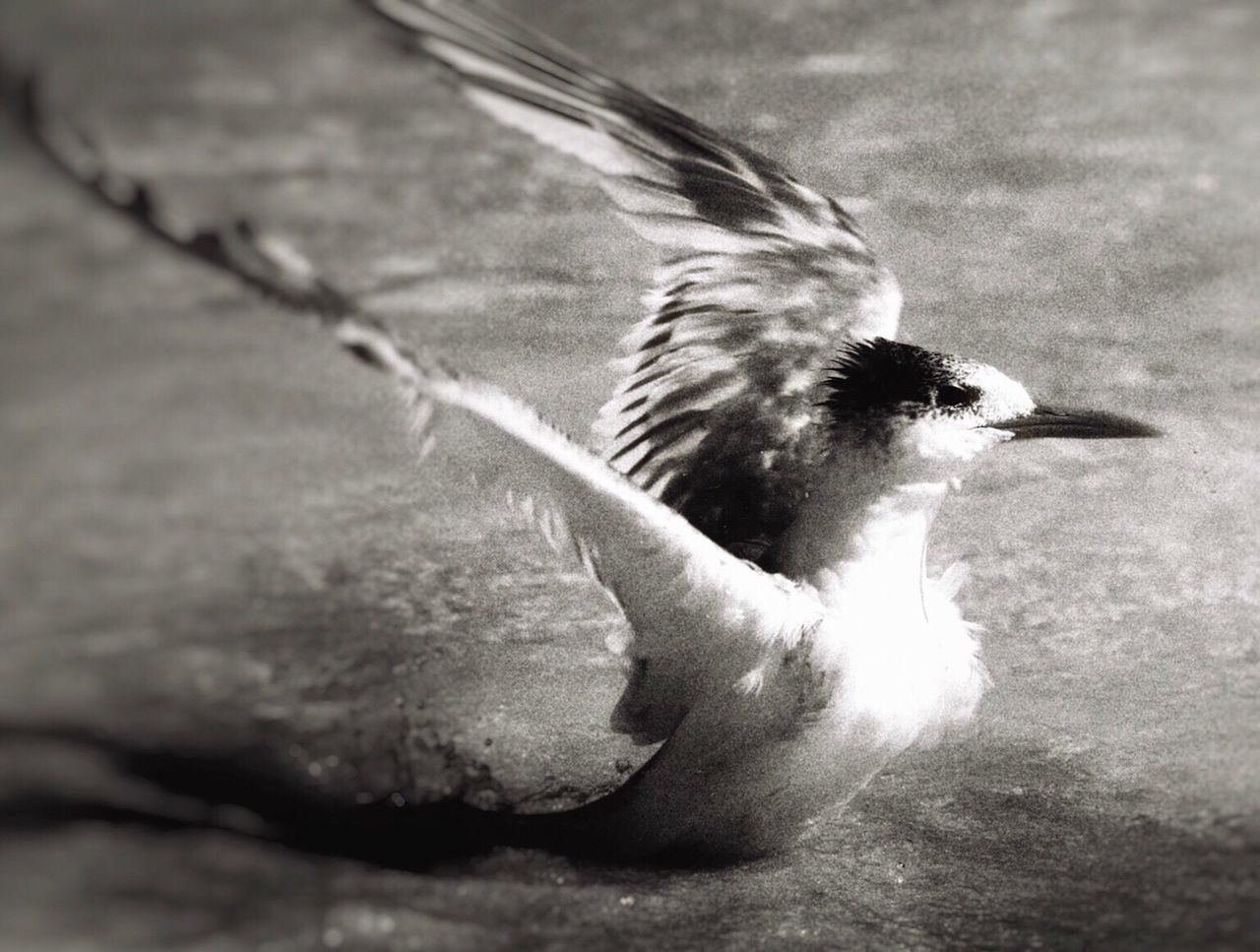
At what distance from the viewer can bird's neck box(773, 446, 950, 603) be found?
32.3 inches

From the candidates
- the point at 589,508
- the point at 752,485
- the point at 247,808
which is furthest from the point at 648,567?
→ the point at 247,808

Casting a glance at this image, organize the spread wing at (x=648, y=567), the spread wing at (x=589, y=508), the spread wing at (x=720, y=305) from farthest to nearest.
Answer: the spread wing at (x=720, y=305), the spread wing at (x=648, y=567), the spread wing at (x=589, y=508)

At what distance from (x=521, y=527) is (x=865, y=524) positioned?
25 cm

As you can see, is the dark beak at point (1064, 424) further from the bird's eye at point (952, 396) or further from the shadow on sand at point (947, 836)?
the shadow on sand at point (947, 836)

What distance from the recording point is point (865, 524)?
0.83 metres

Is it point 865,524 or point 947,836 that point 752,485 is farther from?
point 947,836

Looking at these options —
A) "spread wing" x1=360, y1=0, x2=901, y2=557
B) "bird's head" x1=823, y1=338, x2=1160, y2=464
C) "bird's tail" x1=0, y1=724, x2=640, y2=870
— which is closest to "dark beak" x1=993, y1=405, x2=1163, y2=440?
"bird's head" x1=823, y1=338, x2=1160, y2=464

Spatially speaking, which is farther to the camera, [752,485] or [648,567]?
[752,485]

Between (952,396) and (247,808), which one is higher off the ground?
(952,396)

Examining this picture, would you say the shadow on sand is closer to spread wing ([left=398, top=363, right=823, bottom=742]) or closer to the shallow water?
the shallow water

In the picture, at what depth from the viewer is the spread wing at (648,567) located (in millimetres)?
622

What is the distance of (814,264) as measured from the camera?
829mm

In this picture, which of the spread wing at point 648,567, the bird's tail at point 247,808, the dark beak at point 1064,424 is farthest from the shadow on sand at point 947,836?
the dark beak at point 1064,424

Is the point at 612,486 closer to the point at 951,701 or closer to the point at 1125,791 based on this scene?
the point at 951,701
